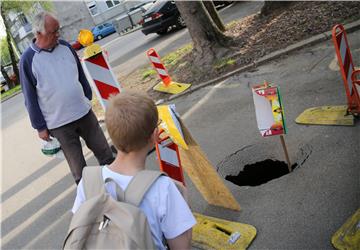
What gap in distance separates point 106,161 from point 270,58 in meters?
4.35

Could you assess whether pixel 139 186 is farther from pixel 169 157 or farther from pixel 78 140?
pixel 78 140

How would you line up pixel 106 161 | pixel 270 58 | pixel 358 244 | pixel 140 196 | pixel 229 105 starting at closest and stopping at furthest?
pixel 140 196
pixel 358 244
pixel 106 161
pixel 229 105
pixel 270 58

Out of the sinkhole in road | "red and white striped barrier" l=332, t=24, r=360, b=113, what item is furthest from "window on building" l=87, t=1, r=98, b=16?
the sinkhole in road

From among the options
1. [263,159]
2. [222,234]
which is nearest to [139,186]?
[222,234]

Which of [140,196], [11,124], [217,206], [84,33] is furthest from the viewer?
[11,124]

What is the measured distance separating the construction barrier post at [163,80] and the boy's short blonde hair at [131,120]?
20.0 feet

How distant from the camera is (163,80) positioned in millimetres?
8422

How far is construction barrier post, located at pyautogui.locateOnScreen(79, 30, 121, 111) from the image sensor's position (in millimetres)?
6012

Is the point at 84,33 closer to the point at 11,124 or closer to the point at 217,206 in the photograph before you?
the point at 217,206

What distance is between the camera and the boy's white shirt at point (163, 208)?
184cm

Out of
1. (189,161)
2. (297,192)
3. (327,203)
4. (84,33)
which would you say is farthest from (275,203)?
(84,33)

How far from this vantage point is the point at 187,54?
33.4 ft

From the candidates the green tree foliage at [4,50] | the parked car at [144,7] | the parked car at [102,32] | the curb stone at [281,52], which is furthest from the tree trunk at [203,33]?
the green tree foliage at [4,50]

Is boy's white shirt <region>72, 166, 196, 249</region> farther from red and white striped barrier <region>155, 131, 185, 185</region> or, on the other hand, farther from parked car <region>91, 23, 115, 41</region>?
parked car <region>91, 23, 115, 41</region>
